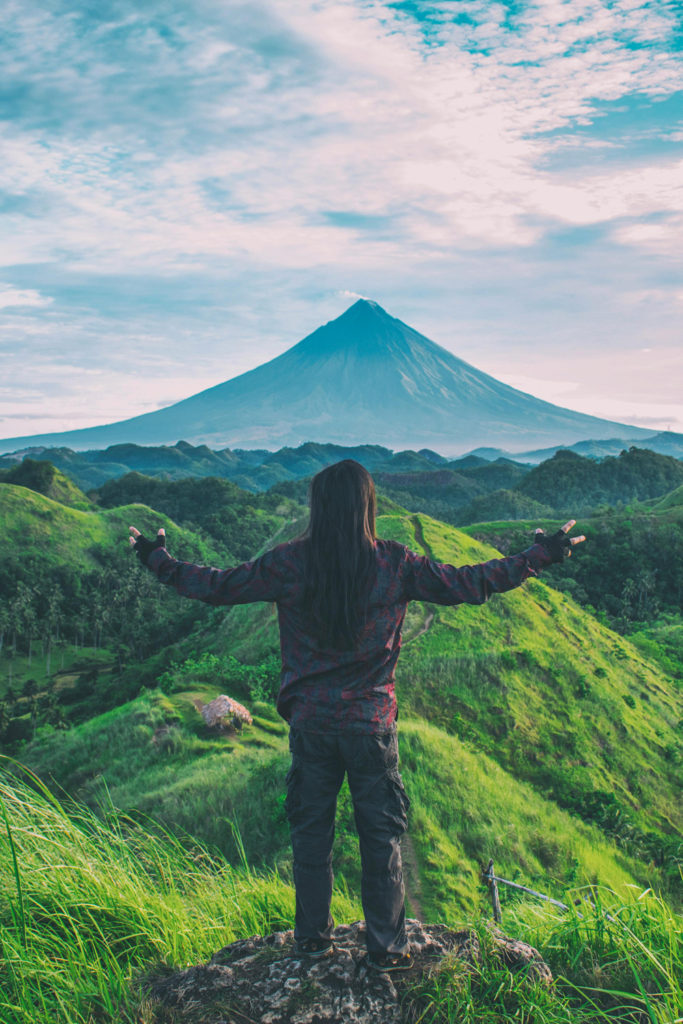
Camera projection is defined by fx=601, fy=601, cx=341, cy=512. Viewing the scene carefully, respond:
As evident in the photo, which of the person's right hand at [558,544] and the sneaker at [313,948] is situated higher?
the person's right hand at [558,544]

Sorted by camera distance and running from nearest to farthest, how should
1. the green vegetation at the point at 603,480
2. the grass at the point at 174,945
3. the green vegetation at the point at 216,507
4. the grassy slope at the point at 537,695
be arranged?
the grass at the point at 174,945 < the grassy slope at the point at 537,695 < the green vegetation at the point at 216,507 < the green vegetation at the point at 603,480

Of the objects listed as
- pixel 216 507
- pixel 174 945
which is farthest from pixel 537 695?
pixel 216 507

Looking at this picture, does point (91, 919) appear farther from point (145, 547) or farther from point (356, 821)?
point (145, 547)

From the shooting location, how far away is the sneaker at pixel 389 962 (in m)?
2.14

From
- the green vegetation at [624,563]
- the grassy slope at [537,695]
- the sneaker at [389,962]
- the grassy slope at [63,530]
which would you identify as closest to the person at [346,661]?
the sneaker at [389,962]

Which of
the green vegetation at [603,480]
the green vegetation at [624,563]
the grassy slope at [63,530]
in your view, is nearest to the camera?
the green vegetation at [624,563]

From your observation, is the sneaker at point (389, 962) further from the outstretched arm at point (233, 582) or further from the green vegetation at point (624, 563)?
the green vegetation at point (624, 563)

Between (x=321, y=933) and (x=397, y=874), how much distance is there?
357 mm

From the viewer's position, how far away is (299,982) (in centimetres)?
210

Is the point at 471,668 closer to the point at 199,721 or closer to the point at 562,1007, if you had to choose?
the point at 199,721

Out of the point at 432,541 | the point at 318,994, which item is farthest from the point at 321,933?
the point at 432,541

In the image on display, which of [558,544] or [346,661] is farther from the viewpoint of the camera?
[558,544]

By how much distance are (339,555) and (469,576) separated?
0.53 metres

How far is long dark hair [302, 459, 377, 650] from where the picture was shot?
230cm
